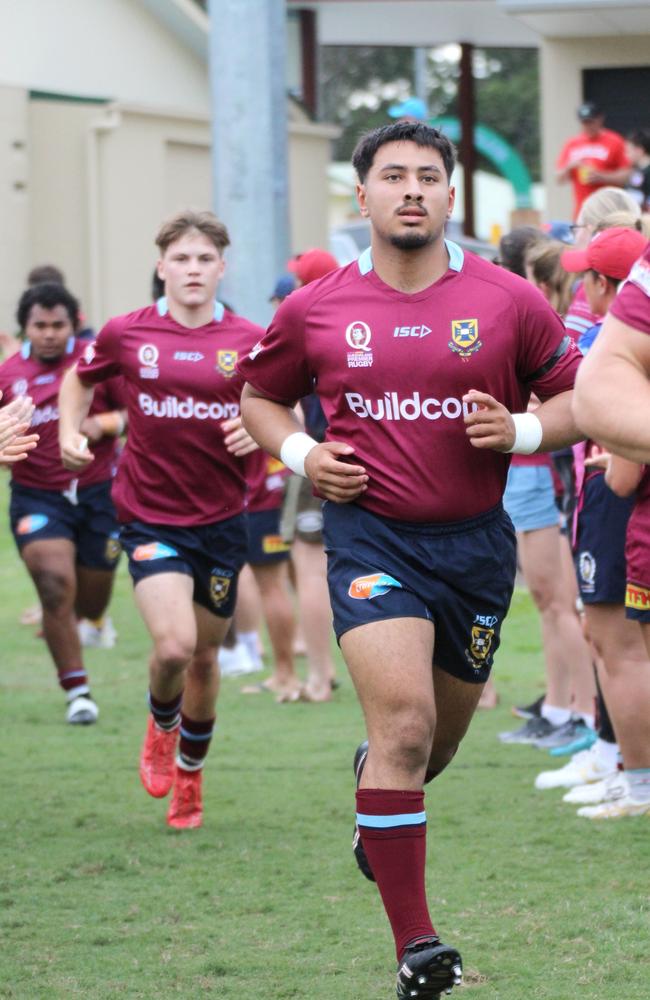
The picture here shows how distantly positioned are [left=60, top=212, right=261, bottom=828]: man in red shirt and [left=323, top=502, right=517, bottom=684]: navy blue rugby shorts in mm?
1945

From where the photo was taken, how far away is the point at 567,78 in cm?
1766

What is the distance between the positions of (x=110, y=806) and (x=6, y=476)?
38.2 ft

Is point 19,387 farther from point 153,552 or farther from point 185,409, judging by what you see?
point 153,552

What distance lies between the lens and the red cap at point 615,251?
6184 mm

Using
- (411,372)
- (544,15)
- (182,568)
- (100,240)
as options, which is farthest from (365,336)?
(100,240)

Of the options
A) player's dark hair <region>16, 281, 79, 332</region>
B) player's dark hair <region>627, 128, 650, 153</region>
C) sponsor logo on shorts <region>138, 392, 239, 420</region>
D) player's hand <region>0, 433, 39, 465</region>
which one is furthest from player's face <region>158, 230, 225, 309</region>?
player's dark hair <region>627, 128, 650, 153</region>

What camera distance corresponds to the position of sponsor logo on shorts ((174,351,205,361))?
704cm

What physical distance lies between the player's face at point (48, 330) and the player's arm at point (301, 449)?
4180 millimetres

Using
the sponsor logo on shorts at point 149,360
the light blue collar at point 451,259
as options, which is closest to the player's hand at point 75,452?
the sponsor logo on shorts at point 149,360

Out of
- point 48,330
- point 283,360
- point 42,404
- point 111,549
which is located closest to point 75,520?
point 111,549

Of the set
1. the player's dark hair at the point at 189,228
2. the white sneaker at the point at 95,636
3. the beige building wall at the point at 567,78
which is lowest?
the white sneaker at the point at 95,636

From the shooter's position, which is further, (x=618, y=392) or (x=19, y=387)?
(x=19, y=387)

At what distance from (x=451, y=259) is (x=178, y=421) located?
2.18 meters

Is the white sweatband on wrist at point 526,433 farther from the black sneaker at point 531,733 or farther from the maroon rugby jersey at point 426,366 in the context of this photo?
the black sneaker at point 531,733
